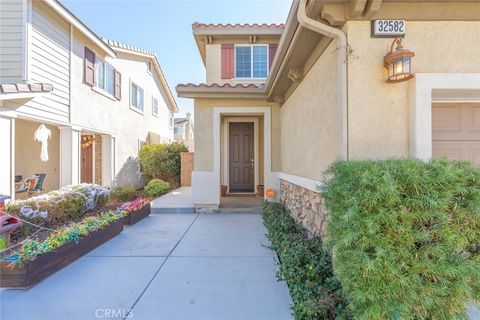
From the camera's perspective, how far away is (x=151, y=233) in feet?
16.9

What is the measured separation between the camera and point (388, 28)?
8.43 feet

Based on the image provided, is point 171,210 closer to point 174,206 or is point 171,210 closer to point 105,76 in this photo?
point 174,206

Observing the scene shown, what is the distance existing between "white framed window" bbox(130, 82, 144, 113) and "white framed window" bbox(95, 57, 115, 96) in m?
1.65

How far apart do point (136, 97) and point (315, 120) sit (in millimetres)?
11151

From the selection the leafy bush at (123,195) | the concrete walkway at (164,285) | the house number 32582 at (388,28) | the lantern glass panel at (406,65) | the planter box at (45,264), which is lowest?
the concrete walkway at (164,285)

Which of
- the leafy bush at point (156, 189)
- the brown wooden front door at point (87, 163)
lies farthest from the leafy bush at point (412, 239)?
the brown wooden front door at point (87, 163)

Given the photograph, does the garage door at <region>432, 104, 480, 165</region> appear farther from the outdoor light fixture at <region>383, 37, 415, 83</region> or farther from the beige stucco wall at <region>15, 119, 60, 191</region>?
the beige stucco wall at <region>15, 119, 60, 191</region>

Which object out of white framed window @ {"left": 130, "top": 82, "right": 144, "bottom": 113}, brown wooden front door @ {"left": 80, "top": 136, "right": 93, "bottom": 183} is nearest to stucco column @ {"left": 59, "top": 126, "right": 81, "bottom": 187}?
brown wooden front door @ {"left": 80, "top": 136, "right": 93, "bottom": 183}

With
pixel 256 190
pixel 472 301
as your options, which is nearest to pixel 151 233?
pixel 256 190

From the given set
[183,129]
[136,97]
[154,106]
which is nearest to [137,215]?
[136,97]

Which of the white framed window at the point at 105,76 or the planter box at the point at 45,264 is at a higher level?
the white framed window at the point at 105,76

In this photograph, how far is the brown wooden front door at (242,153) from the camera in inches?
349

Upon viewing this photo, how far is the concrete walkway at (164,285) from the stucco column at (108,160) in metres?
5.99

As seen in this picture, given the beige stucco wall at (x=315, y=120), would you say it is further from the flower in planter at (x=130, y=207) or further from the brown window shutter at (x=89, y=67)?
the brown window shutter at (x=89, y=67)
